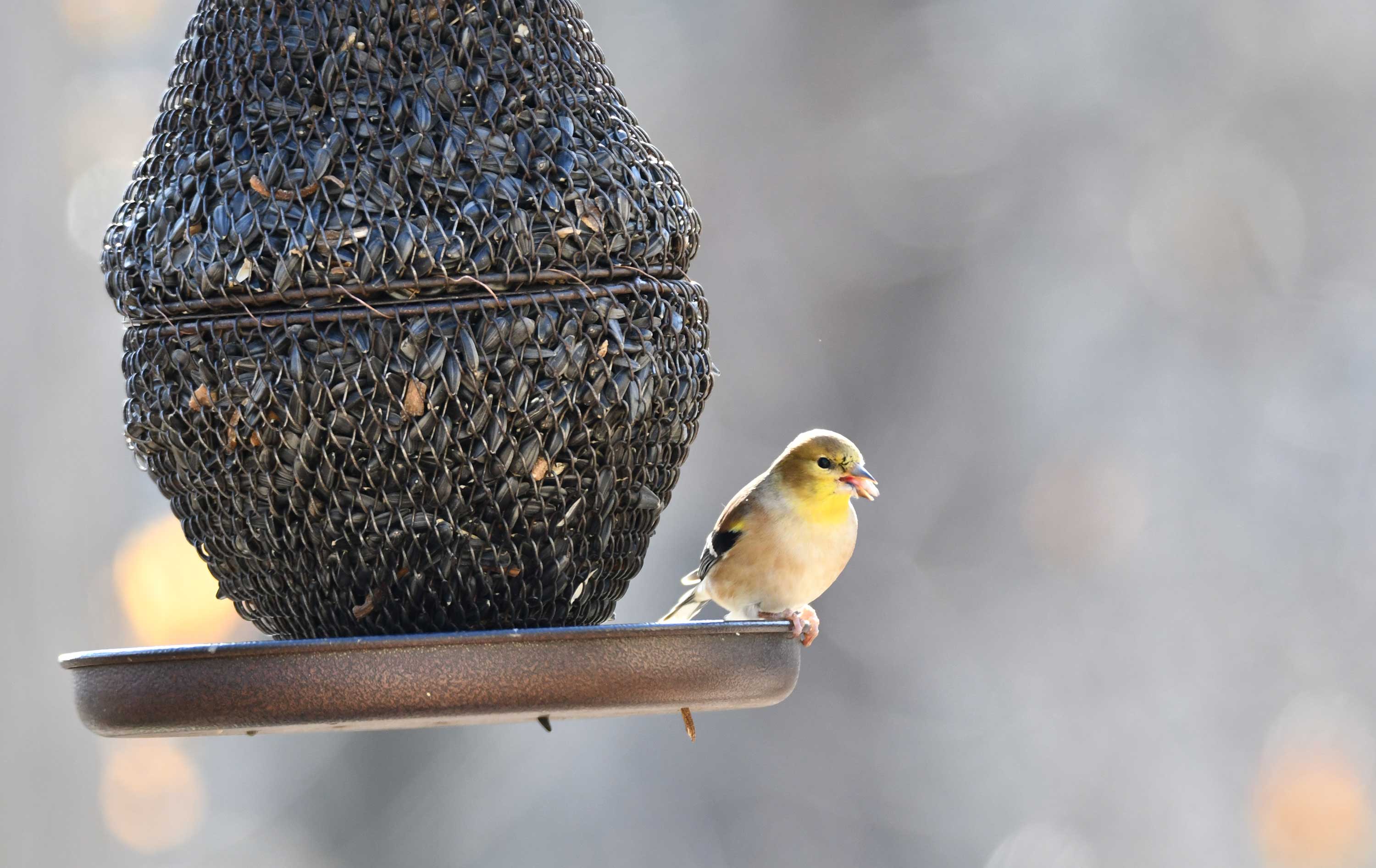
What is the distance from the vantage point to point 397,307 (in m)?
1.83

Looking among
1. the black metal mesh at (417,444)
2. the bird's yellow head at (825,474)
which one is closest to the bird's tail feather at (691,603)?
the bird's yellow head at (825,474)

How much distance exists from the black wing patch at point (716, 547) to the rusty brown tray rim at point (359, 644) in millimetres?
1010

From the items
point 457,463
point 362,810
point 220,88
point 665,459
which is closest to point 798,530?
point 665,459

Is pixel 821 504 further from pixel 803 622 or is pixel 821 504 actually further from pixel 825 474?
pixel 803 622

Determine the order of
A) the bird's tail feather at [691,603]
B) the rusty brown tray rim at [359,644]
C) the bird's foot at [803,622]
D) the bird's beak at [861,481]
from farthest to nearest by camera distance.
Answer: the bird's tail feather at [691,603], the bird's beak at [861,481], the bird's foot at [803,622], the rusty brown tray rim at [359,644]

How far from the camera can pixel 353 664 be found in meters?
1.67

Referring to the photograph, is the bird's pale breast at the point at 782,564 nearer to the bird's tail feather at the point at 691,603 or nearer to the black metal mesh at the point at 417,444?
the bird's tail feather at the point at 691,603

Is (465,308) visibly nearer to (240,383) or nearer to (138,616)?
(240,383)

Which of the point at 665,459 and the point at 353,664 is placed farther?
the point at 665,459

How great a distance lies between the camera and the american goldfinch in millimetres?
2719

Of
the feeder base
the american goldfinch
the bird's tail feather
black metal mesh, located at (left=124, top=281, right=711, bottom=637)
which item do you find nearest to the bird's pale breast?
the american goldfinch

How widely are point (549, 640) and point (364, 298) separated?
50 centimetres

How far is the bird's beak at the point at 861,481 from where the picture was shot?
2.70m

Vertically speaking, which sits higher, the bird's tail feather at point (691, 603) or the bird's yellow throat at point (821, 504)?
the bird's yellow throat at point (821, 504)
